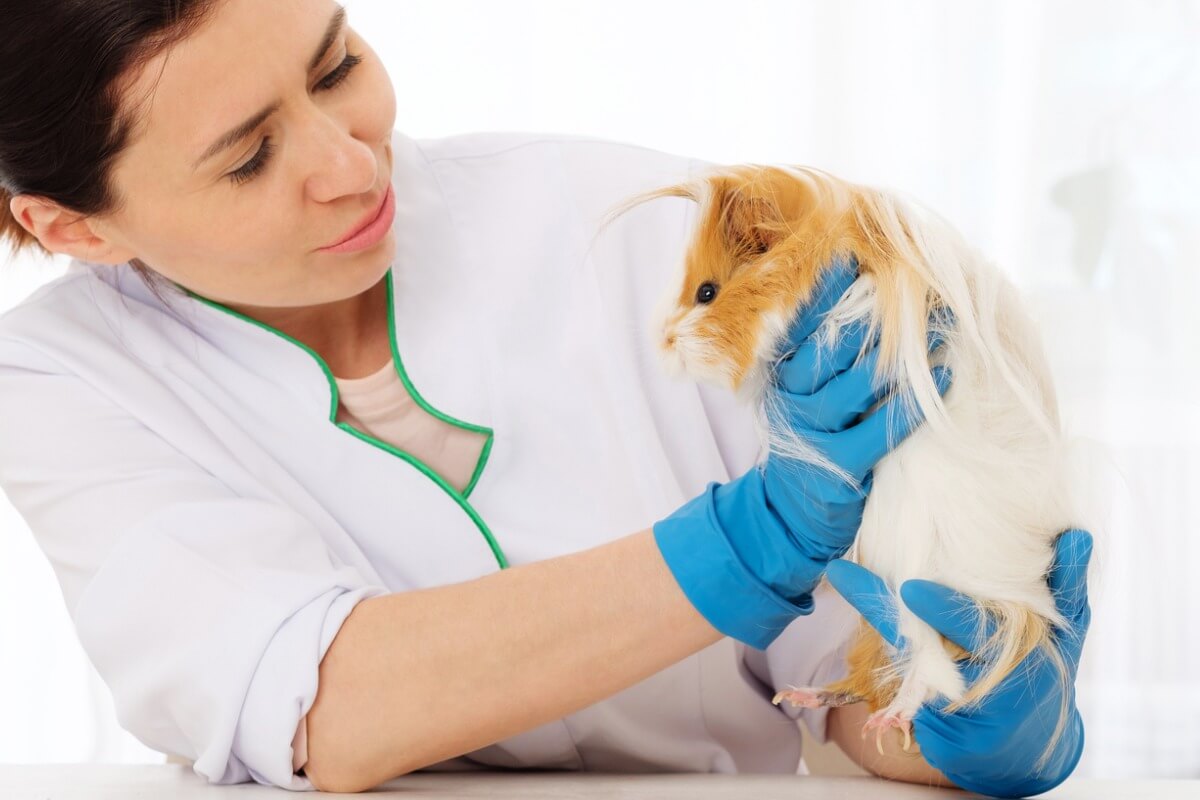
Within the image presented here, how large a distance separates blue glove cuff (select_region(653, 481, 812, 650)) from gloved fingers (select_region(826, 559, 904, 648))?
7 centimetres

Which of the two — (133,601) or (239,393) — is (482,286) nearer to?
(239,393)

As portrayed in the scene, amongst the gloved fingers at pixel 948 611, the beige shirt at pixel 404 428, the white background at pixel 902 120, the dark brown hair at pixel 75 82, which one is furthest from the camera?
the white background at pixel 902 120

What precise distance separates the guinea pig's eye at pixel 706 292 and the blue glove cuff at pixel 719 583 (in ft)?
0.62

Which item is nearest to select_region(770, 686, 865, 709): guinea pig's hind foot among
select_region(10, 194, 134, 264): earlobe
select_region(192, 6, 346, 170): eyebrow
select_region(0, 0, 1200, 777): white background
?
select_region(192, 6, 346, 170): eyebrow

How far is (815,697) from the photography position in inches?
38.3

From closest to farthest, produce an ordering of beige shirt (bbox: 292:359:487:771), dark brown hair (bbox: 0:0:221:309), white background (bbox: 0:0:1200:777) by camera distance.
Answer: dark brown hair (bbox: 0:0:221:309) → beige shirt (bbox: 292:359:487:771) → white background (bbox: 0:0:1200:777)

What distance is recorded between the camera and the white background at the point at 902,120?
8.24 feet

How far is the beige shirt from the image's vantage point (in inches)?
49.4

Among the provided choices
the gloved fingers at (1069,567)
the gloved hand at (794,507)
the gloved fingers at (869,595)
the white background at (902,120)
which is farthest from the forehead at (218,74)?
the white background at (902,120)

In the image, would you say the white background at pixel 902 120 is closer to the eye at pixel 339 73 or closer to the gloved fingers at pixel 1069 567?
the eye at pixel 339 73

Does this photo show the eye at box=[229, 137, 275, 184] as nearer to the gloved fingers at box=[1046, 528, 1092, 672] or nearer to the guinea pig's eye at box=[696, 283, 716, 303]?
the guinea pig's eye at box=[696, 283, 716, 303]

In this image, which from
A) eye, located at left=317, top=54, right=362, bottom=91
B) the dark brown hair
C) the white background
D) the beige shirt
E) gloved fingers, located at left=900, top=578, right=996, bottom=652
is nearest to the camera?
gloved fingers, located at left=900, top=578, right=996, bottom=652

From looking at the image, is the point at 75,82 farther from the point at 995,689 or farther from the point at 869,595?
the point at 995,689

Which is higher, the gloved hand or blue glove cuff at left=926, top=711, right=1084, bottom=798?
the gloved hand
